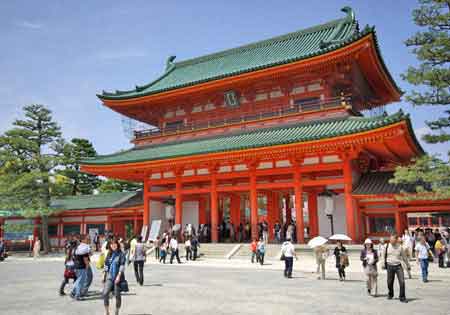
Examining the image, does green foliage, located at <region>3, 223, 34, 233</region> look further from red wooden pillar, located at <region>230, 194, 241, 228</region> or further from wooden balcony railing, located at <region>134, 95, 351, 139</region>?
red wooden pillar, located at <region>230, 194, 241, 228</region>

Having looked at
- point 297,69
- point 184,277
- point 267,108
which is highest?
point 297,69

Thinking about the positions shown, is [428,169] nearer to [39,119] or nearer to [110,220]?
[110,220]

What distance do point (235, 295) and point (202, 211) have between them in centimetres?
1816

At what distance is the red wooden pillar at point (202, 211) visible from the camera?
29328 mm

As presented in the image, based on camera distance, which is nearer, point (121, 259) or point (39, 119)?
point (121, 259)

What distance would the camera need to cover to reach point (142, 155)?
90.0 ft

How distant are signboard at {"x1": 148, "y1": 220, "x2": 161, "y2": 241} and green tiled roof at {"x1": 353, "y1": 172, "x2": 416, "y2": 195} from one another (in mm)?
13035

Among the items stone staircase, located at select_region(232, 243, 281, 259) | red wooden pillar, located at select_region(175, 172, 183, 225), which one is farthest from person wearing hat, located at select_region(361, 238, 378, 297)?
red wooden pillar, located at select_region(175, 172, 183, 225)

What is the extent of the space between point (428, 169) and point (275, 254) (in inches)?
360

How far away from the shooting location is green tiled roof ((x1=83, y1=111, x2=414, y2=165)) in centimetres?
2028

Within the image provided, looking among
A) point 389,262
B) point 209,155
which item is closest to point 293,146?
point 209,155

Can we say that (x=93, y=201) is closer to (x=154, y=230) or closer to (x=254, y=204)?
(x=154, y=230)

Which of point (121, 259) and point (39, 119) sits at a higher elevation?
point (39, 119)

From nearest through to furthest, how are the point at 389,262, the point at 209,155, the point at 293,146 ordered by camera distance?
the point at 389,262 → the point at 293,146 → the point at 209,155
